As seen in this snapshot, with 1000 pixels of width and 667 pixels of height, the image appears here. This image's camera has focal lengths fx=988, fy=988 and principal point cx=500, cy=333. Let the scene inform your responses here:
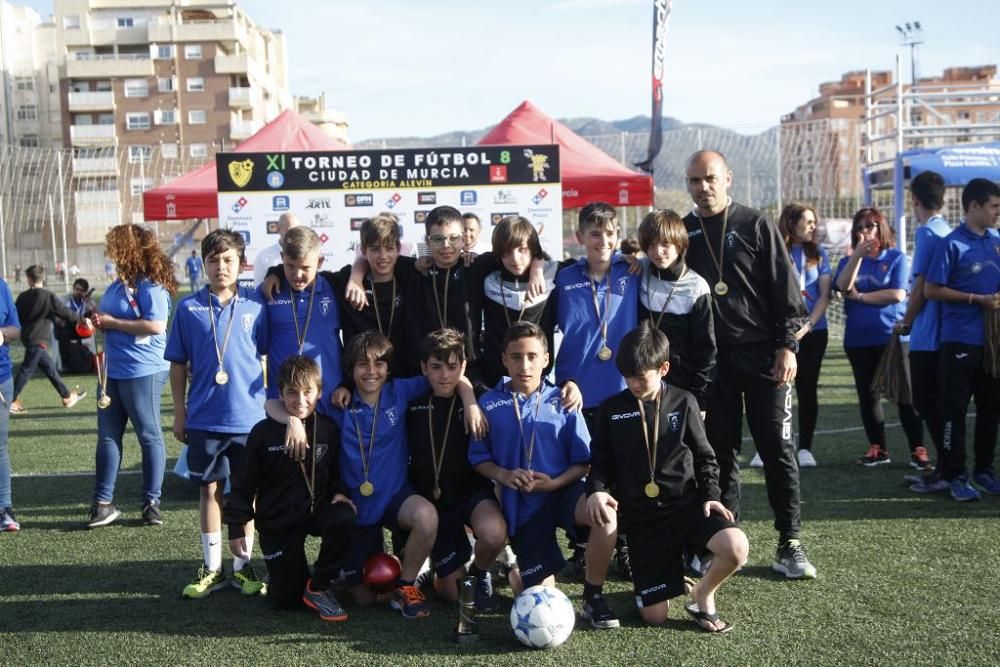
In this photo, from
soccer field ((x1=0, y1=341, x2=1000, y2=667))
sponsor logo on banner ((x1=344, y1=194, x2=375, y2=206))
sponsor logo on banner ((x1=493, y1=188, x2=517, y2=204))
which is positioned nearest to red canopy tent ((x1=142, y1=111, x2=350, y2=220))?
sponsor logo on banner ((x1=344, y1=194, x2=375, y2=206))

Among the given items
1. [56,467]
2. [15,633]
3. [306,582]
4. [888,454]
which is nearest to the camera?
[15,633]

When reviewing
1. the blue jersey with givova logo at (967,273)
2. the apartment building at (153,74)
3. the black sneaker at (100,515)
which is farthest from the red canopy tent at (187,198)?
the apartment building at (153,74)

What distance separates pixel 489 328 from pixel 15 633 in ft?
8.19

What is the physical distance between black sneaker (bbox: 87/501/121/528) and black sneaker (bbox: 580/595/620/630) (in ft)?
11.2

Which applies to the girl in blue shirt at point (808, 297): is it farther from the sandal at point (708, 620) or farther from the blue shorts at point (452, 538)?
the blue shorts at point (452, 538)

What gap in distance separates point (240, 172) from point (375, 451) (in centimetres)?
559

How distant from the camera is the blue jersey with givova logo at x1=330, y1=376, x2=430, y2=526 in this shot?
462 cm

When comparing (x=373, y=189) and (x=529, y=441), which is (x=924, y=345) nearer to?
(x=529, y=441)

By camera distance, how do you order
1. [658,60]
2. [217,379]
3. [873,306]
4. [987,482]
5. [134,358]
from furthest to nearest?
[658,60] → [873,306] → [987,482] → [134,358] → [217,379]

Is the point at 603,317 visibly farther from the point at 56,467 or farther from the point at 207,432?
the point at 56,467

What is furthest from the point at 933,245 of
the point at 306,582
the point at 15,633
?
the point at 15,633

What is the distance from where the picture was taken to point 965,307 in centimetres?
612

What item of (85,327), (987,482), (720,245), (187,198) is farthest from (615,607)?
A: (187,198)

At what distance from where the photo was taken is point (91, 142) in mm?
65750
